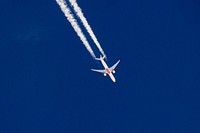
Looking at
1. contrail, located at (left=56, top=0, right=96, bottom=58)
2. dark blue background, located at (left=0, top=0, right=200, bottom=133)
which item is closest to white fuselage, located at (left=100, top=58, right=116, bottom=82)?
dark blue background, located at (left=0, top=0, right=200, bottom=133)

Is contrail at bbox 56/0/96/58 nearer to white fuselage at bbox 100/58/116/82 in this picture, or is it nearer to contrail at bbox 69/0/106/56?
contrail at bbox 69/0/106/56

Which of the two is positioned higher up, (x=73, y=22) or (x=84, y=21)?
(x=73, y=22)

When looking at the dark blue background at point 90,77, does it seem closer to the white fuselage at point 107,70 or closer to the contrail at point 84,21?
the white fuselage at point 107,70

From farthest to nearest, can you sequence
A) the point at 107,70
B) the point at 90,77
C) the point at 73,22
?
1. the point at 90,77
2. the point at 107,70
3. the point at 73,22

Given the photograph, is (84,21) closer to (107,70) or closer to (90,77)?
(107,70)

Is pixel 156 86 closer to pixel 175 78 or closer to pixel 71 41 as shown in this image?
pixel 175 78

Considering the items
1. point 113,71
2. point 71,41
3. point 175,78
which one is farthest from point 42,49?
point 175,78

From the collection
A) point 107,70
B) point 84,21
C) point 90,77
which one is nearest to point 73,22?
point 84,21

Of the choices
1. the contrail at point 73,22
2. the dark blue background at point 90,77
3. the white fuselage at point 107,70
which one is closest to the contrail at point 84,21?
the contrail at point 73,22
